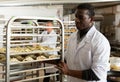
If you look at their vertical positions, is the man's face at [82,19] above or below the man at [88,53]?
above

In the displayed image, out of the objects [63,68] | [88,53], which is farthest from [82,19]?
[63,68]

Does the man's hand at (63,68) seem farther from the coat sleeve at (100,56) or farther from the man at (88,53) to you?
the coat sleeve at (100,56)

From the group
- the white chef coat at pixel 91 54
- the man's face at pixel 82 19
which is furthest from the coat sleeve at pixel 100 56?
the man's face at pixel 82 19

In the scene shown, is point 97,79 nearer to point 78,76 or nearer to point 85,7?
point 78,76

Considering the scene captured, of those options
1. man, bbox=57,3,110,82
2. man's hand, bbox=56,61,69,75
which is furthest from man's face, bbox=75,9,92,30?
man's hand, bbox=56,61,69,75

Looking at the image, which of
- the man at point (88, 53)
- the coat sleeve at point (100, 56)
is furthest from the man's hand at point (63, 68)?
the coat sleeve at point (100, 56)

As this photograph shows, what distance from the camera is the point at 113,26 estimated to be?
712 cm

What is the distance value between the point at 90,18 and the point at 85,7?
0.10m

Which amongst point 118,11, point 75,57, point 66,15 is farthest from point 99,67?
point 66,15

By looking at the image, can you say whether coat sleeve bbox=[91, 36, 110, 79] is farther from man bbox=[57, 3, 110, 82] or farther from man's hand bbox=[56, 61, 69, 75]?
man's hand bbox=[56, 61, 69, 75]

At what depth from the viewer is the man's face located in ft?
5.88

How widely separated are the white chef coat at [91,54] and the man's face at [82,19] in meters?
0.09

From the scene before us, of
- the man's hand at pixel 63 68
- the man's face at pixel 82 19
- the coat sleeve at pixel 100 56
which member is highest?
the man's face at pixel 82 19

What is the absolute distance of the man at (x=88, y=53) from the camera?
1.76 m
